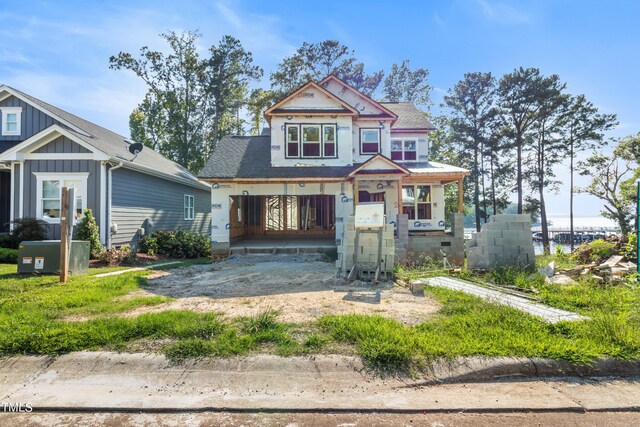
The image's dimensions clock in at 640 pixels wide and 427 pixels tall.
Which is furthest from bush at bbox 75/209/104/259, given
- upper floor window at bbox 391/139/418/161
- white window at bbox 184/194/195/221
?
upper floor window at bbox 391/139/418/161

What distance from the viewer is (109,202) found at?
12695 millimetres

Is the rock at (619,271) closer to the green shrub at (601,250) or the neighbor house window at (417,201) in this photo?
the green shrub at (601,250)

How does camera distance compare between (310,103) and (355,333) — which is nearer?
→ (355,333)

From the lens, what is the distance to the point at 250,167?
1466 centimetres

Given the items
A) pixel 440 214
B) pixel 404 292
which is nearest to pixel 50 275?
pixel 404 292

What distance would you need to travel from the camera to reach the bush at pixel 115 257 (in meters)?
11.3

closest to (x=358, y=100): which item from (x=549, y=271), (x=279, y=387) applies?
(x=549, y=271)

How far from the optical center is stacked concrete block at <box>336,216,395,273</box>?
26.5 feet

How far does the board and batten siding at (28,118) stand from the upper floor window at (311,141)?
10.8m

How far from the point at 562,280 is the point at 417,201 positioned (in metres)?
10.3

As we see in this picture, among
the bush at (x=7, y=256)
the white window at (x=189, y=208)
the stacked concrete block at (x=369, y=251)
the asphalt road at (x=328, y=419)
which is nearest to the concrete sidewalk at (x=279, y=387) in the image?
the asphalt road at (x=328, y=419)

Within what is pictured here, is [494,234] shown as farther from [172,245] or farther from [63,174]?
[63,174]

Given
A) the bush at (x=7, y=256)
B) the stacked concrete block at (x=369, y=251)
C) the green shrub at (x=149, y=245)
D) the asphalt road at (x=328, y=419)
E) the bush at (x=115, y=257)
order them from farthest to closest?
1. the green shrub at (x=149, y=245)
2. the bush at (x=115, y=257)
3. the bush at (x=7, y=256)
4. the stacked concrete block at (x=369, y=251)
5. the asphalt road at (x=328, y=419)

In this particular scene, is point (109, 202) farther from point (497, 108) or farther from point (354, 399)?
point (497, 108)
